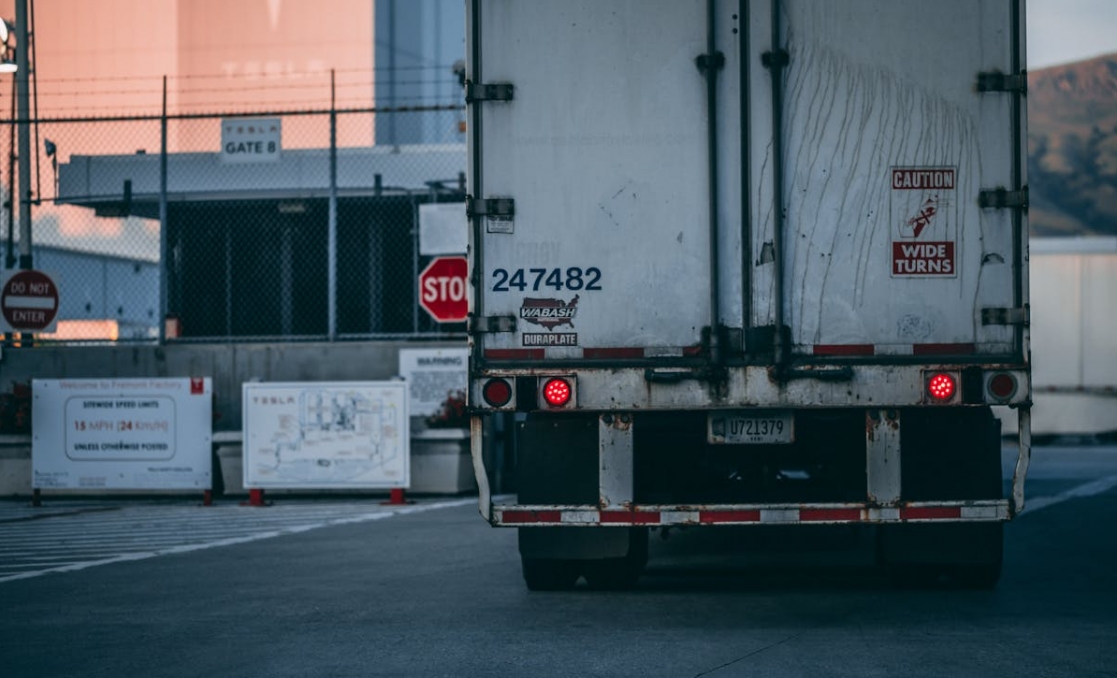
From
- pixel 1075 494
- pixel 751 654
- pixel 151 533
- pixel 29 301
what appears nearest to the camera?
pixel 751 654

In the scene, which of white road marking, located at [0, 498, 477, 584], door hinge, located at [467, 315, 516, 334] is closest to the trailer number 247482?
door hinge, located at [467, 315, 516, 334]

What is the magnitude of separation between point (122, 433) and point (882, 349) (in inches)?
486

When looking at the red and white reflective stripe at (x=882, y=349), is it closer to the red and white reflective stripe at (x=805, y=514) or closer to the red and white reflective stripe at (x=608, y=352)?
the red and white reflective stripe at (x=608, y=352)

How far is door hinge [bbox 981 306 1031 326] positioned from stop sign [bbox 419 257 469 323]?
12.2 metres

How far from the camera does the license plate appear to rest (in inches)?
350

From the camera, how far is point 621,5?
9.04 metres

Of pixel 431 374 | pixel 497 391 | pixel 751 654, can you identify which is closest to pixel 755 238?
pixel 497 391

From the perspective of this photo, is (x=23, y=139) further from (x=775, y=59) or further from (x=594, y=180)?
(x=775, y=59)

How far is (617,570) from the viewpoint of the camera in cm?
1002

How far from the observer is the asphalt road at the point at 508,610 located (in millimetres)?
7391

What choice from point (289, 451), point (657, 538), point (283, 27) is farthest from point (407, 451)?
point (283, 27)

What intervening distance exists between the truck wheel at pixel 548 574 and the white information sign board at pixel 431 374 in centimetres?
1016

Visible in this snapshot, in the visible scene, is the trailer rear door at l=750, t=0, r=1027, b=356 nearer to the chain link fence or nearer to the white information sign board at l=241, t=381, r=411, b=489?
the white information sign board at l=241, t=381, r=411, b=489

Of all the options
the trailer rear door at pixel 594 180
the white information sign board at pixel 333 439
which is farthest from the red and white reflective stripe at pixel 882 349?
the white information sign board at pixel 333 439
